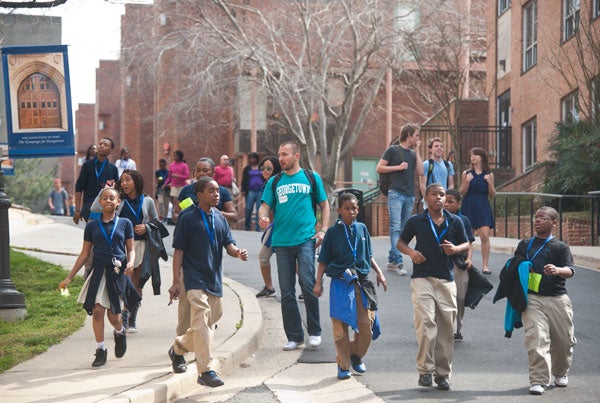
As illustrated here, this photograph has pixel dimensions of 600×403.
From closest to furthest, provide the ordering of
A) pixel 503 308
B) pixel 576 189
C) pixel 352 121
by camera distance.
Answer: pixel 503 308, pixel 576 189, pixel 352 121

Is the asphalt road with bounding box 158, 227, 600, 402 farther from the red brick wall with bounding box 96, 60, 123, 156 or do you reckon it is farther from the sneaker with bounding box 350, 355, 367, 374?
the red brick wall with bounding box 96, 60, 123, 156

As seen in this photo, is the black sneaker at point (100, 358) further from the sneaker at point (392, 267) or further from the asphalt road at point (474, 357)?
the sneaker at point (392, 267)

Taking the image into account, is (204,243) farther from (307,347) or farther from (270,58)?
(270,58)

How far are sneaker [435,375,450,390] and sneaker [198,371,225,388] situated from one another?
5.49 feet

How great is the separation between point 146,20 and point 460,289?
79.1 ft

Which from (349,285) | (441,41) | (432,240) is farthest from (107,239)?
(441,41)

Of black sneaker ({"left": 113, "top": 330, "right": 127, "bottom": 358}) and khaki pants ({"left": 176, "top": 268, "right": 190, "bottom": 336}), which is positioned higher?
khaki pants ({"left": 176, "top": 268, "right": 190, "bottom": 336})

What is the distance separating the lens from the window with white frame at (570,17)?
2572 cm

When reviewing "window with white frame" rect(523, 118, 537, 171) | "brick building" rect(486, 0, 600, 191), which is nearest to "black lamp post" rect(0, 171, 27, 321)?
"brick building" rect(486, 0, 600, 191)

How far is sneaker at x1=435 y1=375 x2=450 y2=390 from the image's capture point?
838 centimetres

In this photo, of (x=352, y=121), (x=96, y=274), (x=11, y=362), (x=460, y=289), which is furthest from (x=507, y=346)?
(x=352, y=121)

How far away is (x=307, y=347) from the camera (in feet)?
33.5

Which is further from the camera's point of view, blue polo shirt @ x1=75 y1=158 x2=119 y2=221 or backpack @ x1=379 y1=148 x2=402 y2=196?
backpack @ x1=379 y1=148 x2=402 y2=196

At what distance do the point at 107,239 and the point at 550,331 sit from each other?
3.77 meters
